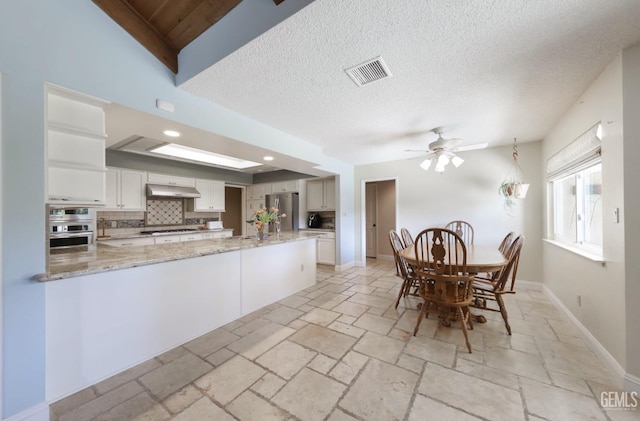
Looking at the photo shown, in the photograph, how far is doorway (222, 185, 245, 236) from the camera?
7.14 m

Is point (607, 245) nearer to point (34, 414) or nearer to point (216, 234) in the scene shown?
point (34, 414)

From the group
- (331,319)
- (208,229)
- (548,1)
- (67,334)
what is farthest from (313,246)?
(548,1)

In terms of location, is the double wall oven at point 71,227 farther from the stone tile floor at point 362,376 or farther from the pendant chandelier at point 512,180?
the pendant chandelier at point 512,180

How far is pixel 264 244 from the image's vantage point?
3.05m

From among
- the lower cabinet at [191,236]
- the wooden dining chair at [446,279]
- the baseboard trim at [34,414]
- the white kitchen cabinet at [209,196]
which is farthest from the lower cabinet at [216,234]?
the wooden dining chair at [446,279]

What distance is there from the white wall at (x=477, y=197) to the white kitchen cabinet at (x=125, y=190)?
476cm

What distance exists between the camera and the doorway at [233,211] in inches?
281

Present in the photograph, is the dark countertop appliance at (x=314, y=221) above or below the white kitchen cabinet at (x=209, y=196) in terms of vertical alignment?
below

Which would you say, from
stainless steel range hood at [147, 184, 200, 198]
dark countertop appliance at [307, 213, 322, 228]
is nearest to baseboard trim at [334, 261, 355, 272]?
dark countertop appliance at [307, 213, 322, 228]

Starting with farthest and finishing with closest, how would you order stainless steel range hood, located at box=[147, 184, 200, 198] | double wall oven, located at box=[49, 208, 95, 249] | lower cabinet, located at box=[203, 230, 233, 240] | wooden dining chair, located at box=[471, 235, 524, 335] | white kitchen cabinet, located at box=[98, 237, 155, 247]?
lower cabinet, located at box=[203, 230, 233, 240], stainless steel range hood, located at box=[147, 184, 200, 198], white kitchen cabinet, located at box=[98, 237, 155, 247], double wall oven, located at box=[49, 208, 95, 249], wooden dining chair, located at box=[471, 235, 524, 335]

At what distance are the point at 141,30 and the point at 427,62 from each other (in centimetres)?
230

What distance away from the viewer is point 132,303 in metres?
1.92

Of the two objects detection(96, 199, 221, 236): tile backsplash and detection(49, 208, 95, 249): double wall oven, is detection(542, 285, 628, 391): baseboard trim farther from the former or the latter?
detection(96, 199, 221, 236): tile backsplash

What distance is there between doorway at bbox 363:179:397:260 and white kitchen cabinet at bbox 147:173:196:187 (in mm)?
4336
